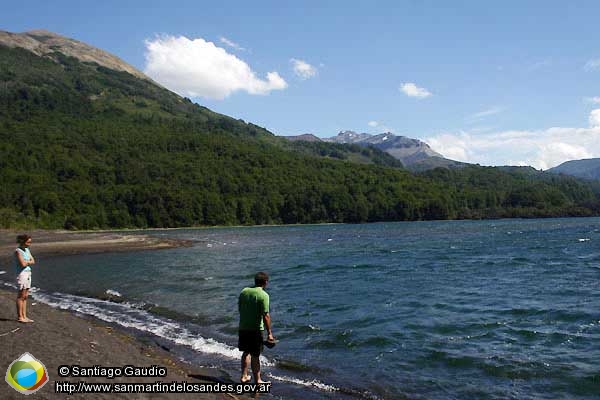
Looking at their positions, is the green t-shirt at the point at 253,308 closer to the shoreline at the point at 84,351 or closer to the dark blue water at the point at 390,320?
the shoreline at the point at 84,351

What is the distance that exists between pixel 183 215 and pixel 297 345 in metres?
169

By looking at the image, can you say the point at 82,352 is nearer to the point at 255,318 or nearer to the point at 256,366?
the point at 256,366

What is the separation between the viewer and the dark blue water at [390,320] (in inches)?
569

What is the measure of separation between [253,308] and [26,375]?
4786 mm

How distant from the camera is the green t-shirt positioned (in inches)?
463

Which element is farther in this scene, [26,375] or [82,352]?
[82,352]

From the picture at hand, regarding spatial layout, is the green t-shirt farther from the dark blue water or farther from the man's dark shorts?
the dark blue water

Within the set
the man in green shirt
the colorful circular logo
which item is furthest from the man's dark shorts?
the colorful circular logo

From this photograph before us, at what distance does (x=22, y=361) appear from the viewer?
35.1 ft

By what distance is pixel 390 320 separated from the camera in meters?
22.2

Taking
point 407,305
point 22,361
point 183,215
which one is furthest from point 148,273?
point 183,215

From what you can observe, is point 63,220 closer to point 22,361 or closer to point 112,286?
point 112,286

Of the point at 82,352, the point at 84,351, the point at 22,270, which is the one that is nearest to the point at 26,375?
the point at 82,352

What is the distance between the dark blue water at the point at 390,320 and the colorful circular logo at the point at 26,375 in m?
5.03
